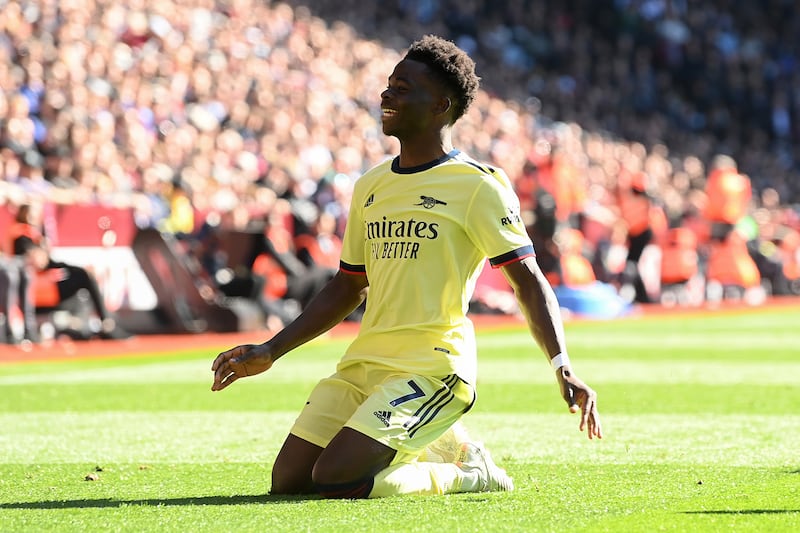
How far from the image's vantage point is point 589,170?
95.6 ft

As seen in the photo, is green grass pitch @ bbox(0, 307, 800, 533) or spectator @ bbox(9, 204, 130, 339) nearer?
green grass pitch @ bbox(0, 307, 800, 533)

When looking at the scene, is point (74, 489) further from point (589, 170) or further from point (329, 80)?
point (589, 170)

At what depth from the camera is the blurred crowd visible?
1814 cm

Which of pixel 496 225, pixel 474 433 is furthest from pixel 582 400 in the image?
pixel 474 433

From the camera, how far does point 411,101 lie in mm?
5742

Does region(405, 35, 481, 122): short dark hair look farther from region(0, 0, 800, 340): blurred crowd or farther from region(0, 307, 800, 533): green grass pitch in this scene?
region(0, 0, 800, 340): blurred crowd

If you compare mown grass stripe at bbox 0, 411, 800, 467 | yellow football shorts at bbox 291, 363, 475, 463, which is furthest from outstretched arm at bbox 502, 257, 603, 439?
mown grass stripe at bbox 0, 411, 800, 467

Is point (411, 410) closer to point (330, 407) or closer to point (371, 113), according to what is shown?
point (330, 407)

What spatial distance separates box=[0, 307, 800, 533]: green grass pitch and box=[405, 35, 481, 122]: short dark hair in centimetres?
174

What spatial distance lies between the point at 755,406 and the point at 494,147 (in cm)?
1792

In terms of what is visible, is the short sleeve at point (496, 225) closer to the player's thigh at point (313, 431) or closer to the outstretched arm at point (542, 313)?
the outstretched arm at point (542, 313)

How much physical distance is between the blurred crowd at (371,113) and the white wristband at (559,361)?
35.4 feet

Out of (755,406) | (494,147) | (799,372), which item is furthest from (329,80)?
(755,406)

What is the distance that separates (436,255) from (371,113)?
20.8m
